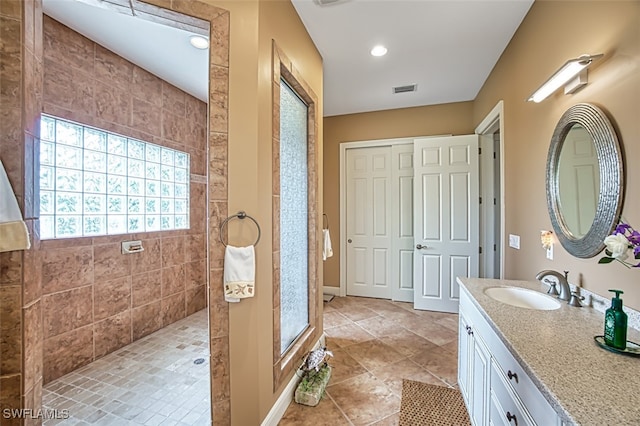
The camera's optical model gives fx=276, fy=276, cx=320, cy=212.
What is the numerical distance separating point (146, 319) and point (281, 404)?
1978 millimetres

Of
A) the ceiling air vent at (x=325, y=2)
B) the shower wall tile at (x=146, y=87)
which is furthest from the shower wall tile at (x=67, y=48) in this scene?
the ceiling air vent at (x=325, y=2)

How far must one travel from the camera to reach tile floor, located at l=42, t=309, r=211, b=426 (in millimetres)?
1844

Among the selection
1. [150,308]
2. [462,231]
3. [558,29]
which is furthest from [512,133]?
[150,308]

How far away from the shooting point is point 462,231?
3631 mm

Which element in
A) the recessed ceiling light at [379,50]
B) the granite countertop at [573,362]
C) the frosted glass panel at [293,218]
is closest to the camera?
the granite countertop at [573,362]

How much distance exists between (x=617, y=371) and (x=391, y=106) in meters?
3.88

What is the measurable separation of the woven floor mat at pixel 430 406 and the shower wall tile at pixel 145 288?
268cm

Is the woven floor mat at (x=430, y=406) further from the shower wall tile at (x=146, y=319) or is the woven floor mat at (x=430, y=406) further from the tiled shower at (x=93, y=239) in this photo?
the shower wall tile at (x=146, y=319)

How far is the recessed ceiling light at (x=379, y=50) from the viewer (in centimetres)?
263

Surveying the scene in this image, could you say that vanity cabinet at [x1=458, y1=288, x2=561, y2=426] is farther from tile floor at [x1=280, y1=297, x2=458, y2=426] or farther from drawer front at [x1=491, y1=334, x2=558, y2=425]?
tile floor at [x1=280, y1=297, x2=458, y2=426]

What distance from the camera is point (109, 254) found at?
2.60m

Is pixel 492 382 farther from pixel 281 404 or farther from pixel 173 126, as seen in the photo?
pixel 173 126

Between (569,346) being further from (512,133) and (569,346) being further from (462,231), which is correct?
(462,231)

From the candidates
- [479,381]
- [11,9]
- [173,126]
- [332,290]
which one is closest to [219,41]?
[11,9]
